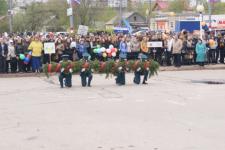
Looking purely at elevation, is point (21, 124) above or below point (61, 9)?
below

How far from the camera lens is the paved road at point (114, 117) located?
390 inches

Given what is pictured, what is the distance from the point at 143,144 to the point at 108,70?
446 inches

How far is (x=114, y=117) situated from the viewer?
42.1 feet

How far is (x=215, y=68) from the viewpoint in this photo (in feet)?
94.0

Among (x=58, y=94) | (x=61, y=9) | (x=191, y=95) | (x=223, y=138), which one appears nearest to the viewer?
(x=223, y=138)

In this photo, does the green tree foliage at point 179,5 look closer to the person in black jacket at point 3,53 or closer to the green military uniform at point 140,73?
the person in black jacket at point 3,53

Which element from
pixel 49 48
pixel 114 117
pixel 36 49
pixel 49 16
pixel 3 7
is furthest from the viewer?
pixel 49 16

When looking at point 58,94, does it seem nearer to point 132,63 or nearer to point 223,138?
point 132,63

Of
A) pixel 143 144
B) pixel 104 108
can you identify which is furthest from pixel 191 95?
pixel 143 144

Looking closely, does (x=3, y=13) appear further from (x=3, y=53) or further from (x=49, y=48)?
(x=3, y=53)

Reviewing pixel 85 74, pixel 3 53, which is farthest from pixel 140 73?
pixel 3 53

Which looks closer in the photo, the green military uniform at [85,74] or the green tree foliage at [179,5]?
the green military uniform at [85,74]

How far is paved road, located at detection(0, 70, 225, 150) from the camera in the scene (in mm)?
9906

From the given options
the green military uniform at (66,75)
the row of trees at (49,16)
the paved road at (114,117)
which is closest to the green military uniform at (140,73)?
the paved road at (114,117)
